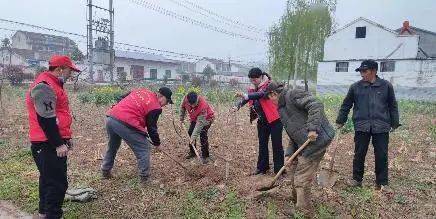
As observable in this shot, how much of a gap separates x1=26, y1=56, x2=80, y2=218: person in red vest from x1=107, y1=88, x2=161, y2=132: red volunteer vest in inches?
39.7

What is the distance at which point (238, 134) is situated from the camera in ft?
32.1

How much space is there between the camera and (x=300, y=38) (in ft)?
99.9

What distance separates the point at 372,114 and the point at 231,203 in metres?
2.26

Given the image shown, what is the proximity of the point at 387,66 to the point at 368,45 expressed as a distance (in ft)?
6.92

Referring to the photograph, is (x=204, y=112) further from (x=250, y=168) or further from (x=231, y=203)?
(x=231, y=203)

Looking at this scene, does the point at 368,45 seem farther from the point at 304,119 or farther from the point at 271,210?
the point at 271,210

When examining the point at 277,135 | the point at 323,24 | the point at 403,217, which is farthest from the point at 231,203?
the point at 323,24

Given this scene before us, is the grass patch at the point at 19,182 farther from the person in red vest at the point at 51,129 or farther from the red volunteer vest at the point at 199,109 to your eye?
the red volunteer vest at the point at 199,109

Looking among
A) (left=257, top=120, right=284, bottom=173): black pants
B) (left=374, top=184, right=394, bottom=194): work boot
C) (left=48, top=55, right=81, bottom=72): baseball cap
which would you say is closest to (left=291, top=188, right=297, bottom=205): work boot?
(left=257, top=120, right=284, bottom=173): black pants

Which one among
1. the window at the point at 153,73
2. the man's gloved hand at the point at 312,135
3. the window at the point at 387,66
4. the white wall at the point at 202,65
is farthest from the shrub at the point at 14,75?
the white wall at the point at 202,65

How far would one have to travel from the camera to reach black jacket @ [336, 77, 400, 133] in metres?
5.11

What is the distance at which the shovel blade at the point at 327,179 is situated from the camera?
5233 mm

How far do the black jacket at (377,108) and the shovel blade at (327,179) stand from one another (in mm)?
733

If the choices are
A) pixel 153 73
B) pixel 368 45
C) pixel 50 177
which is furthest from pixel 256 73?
pixel 153 73
